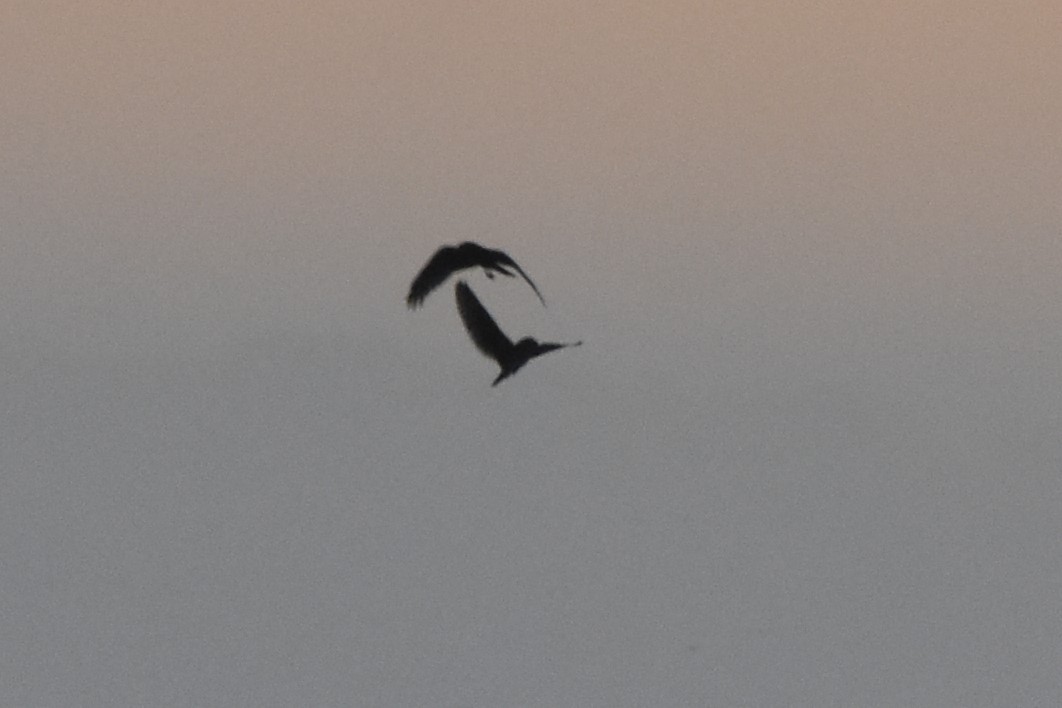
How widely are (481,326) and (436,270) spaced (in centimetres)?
106

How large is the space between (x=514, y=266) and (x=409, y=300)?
171 cm

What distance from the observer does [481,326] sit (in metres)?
50.7

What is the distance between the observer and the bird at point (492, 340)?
49438 mm

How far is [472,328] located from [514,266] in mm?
1798

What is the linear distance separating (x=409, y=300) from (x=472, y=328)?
119cm

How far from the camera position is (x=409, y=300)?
50.0 metres

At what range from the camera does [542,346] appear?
49.2 meters

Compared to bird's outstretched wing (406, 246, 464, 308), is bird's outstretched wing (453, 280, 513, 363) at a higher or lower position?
lower

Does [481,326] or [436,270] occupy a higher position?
[436,270]

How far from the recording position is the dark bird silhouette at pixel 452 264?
163 feet

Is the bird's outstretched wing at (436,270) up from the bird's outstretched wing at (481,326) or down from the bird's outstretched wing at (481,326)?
up

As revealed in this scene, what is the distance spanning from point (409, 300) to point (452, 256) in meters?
1.42

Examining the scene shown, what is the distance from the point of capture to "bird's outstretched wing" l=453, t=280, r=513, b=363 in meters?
50.3

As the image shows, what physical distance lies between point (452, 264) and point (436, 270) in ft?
1.14
